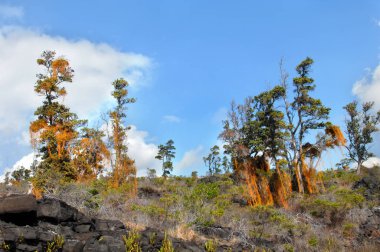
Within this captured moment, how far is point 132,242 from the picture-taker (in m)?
10.1

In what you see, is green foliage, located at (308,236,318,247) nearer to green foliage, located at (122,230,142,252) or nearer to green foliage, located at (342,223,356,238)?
green foliage, located at (342,223,356,238)

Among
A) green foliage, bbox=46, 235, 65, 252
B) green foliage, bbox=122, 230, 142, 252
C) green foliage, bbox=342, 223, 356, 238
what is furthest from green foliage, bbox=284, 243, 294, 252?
green foliage, bbox=46, 235, 65, 252

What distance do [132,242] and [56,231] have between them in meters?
2.09

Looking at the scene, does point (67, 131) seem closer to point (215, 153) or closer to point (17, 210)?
point (17, 210)

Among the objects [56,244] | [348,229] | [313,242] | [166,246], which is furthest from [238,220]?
[56,244]

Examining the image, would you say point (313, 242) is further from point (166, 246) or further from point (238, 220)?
point (166, 246)

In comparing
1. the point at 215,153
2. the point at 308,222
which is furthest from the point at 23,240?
the point at 215,153

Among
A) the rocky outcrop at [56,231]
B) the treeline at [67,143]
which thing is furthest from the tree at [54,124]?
the rocky outcrop at [56,231]

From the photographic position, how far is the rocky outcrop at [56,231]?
9539 millimetres

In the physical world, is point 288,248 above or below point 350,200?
below

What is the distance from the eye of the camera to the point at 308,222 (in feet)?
59.3

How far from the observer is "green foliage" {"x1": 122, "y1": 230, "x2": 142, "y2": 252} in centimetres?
991

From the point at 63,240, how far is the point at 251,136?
1710 cm

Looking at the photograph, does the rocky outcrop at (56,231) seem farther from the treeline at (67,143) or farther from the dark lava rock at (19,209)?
the treeline at (67,143)
